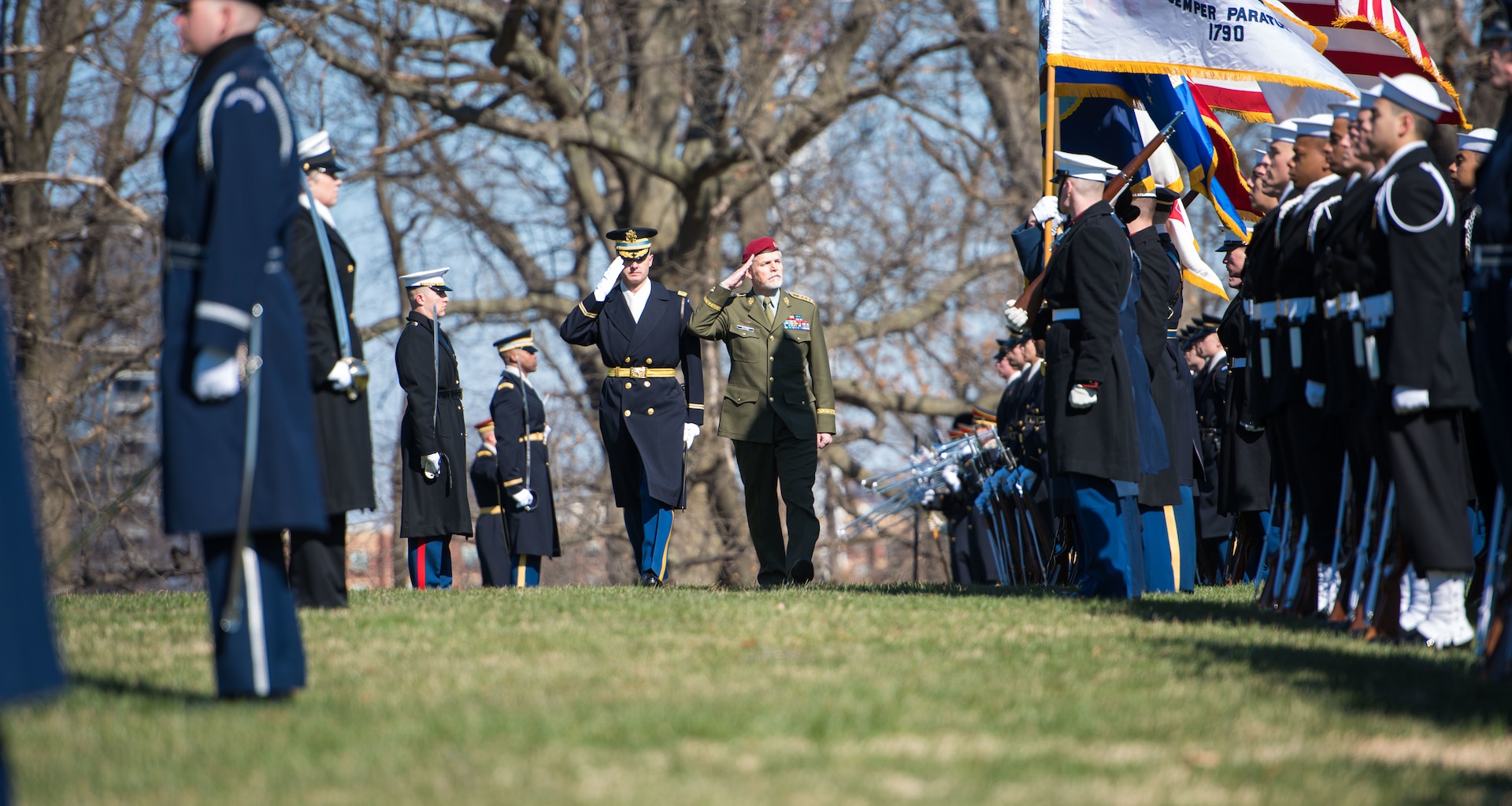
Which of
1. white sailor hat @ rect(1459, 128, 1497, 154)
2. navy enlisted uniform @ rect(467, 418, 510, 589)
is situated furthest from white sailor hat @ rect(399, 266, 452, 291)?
white sailor hat @ rect(1459, 128, 1497, 154)

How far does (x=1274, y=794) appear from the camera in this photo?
11.9 feet

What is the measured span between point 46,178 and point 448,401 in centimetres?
779

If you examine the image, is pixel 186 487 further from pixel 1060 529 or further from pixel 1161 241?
pixel 1060 529

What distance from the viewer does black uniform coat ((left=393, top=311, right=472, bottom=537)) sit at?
1098 cm

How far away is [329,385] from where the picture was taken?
7281 millimetres

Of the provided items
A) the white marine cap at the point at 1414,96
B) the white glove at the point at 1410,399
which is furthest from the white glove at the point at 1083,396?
the white marine cap at the point at 1414,96

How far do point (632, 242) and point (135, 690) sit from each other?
19.5 ft

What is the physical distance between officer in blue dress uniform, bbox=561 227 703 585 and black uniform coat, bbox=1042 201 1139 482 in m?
3.09

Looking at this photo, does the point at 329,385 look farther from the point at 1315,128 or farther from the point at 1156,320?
the point at 1156,320

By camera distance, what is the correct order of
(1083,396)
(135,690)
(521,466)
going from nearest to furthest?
1. (135,690)
2. (1083,396)
3. (521,466)

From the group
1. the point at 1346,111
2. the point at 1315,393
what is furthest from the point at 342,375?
the point at 1346,111

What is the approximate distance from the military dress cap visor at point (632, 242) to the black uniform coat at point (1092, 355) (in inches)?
133

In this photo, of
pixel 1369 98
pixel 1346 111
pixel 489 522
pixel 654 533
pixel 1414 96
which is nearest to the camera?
pixel 1414 96

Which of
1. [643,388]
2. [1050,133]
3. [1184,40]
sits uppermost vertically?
[1184,40]
